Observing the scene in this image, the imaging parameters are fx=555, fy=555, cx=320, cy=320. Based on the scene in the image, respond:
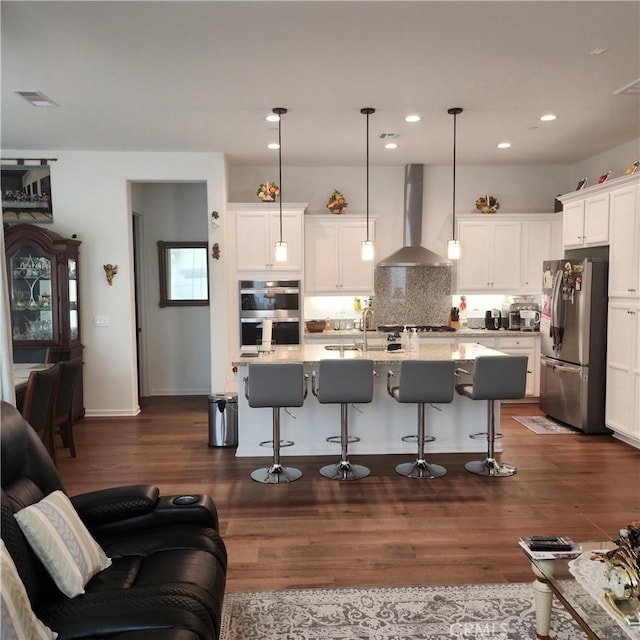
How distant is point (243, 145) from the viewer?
6.13 meters

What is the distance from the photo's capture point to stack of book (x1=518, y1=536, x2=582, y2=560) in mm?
2371

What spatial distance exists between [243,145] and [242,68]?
2248mm

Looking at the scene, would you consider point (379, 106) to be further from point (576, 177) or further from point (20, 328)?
point (20, 328)

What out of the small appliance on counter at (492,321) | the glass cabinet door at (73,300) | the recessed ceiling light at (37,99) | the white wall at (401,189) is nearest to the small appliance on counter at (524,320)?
the small appliance on counter at (492,321)

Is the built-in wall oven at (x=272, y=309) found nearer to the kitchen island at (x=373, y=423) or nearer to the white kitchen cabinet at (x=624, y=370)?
the kitchen island at (x=373, y=423)

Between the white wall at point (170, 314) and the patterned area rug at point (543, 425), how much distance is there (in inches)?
169

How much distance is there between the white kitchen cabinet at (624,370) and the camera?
5125 mm

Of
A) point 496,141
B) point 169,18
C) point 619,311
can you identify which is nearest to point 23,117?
point 169,18

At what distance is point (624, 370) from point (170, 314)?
18.5 feet

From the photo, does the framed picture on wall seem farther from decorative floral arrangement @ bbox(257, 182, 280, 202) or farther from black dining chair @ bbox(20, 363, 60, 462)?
black dining chair @ bbox(20, 363, 60, 462)

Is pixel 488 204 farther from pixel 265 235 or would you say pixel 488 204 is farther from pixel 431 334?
pixel 265 235

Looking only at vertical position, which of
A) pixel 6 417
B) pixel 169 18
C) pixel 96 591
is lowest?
pixel 96 591

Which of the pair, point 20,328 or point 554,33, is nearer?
point 554,33

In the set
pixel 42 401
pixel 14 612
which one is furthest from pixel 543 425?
pixel 14 612
